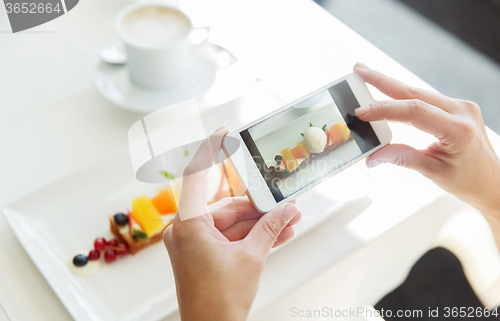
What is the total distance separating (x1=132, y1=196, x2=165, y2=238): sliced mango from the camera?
59 centimetres

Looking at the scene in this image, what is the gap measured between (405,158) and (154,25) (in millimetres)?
515

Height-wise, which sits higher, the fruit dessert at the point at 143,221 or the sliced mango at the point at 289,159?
the sliced mango at the point at 289,159

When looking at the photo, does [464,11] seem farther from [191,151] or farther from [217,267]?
[217,267]

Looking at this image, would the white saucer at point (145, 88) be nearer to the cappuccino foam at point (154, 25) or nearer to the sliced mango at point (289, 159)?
the cappuccino foam at point (154, 25)

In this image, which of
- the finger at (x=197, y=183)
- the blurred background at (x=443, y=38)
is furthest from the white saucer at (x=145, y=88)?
the blurred background at (x=443, y=38)

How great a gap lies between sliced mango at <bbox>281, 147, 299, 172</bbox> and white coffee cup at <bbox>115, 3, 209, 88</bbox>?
0.30 metres

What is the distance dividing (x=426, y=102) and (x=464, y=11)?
136 cm

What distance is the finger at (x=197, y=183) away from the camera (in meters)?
0.49

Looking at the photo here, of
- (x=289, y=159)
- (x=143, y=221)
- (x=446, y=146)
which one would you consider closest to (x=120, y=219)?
(x=143, y=221)

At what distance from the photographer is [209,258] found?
0.46 meters

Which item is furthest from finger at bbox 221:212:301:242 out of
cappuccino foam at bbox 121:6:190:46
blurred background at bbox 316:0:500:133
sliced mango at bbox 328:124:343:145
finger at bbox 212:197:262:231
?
blurred background at bbox 316:0:500:133

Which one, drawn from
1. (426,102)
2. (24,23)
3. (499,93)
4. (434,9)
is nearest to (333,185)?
(426,102)

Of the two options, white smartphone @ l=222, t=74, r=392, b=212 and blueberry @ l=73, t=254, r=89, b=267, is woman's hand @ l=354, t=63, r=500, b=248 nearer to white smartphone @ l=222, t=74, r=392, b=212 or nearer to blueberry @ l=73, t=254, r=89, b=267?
white smartphone @ l=222, t=74, r=392, b=212

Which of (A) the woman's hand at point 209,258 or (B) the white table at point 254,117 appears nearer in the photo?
(A) the woman's hand at point 209,258
